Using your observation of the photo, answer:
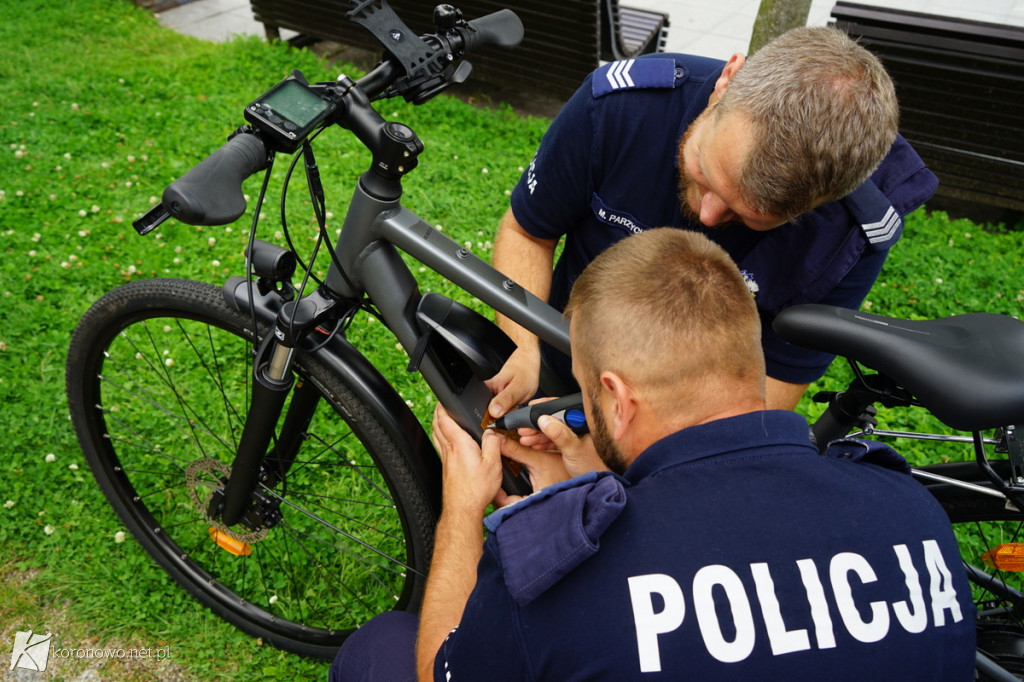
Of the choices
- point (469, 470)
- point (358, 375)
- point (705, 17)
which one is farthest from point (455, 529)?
point (705, 17)

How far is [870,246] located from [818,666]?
121 cm

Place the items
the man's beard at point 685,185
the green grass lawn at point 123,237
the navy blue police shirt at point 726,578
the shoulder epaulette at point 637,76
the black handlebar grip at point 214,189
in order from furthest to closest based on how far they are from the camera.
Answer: the green grass lawn at point 123,237, the shoulder epaulette at point 637,76, the man's beard at point 685,185, the black handlebar grip at point 214,189, the navy blue police shirt at point 726,578

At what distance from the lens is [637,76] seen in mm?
2008

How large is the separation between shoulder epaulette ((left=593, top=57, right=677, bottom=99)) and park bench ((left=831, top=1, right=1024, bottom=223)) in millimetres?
3143

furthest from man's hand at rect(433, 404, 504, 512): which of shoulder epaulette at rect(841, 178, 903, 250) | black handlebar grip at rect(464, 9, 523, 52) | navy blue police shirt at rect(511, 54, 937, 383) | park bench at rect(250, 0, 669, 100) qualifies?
park bench at rect(250, 0, 669, 100)

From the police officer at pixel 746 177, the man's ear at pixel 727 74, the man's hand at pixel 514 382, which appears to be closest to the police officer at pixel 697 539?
the police officer at pixel 746 177

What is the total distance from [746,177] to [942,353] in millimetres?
581

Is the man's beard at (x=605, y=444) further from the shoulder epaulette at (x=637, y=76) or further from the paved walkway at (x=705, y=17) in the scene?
the paved walkway at (x=705, y=17)

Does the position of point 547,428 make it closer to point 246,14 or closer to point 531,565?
point 531,565

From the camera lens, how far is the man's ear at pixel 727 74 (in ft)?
5.87

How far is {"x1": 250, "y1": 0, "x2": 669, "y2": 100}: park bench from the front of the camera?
5.16 m

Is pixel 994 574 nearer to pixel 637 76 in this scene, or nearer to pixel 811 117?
pixel 811 117

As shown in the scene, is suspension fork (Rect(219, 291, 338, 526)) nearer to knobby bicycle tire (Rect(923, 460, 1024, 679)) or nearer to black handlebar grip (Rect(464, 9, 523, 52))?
black handlebar grip (Rect(464, 9, 523, 52))

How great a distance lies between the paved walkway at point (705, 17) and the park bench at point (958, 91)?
2.03 metres
